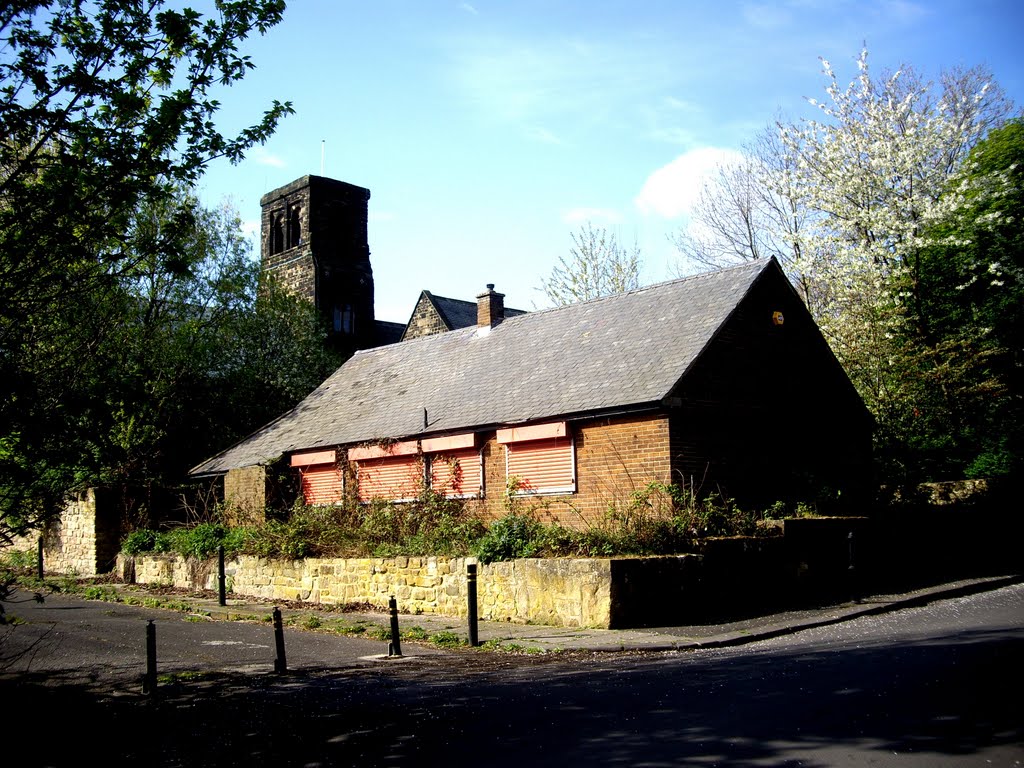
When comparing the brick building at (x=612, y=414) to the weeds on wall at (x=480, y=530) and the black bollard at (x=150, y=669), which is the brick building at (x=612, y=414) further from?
the black bollard at (x=150, y=669)

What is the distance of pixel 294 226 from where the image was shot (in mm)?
50656

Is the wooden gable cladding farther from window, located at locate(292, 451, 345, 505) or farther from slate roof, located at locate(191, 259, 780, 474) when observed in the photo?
window, located at locate(292, 451, 345, 505)

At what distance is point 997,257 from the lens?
25156mm

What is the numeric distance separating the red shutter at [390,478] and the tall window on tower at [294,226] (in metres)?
30.8

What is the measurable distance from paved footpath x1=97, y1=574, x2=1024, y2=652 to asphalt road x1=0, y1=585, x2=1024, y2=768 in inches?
18.1

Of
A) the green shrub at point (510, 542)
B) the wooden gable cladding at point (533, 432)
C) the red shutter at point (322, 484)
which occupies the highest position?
the wooden gable cladding at point (533, 432)

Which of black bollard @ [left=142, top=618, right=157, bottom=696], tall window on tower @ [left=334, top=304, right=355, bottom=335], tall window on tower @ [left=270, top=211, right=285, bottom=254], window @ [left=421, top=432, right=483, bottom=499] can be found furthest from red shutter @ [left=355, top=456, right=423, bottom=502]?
tall window on tower @ [left=270, top=211, right=285, bottom=254]

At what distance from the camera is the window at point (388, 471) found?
21.2m

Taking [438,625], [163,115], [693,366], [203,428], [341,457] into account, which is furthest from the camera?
[203,428]

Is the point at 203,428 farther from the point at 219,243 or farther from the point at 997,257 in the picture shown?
the point at 997,257

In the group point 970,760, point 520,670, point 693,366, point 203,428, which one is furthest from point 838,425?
point 203,428

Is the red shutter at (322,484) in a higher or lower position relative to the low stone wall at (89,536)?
higher

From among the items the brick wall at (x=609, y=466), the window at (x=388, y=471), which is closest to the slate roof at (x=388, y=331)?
the window at (x=388, y=471)

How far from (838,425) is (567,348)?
712 centimetres
